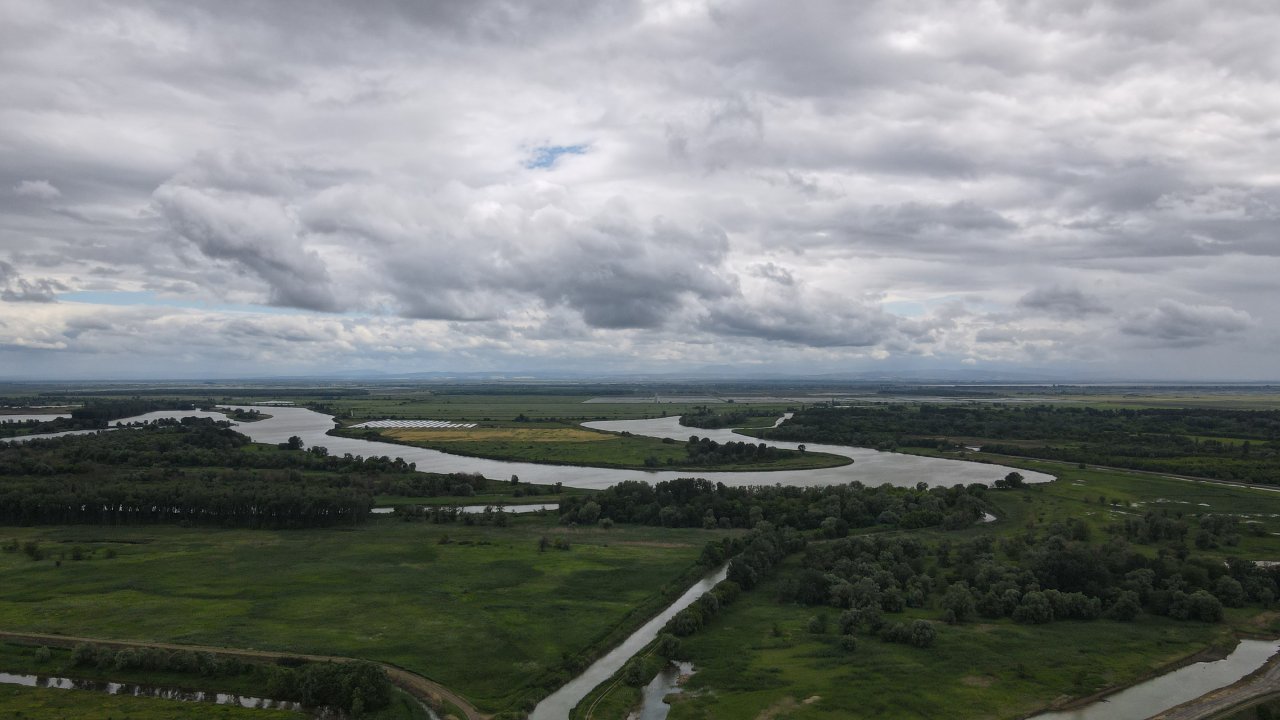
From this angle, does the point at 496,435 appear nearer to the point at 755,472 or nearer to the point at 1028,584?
the point at 755,472

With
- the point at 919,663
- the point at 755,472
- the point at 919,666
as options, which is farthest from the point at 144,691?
the point at 755,472

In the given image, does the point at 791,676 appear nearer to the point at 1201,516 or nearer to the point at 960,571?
the point at 960,571

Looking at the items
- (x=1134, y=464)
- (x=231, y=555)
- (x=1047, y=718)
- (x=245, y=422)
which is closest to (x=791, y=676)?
(x=1047, y=718)

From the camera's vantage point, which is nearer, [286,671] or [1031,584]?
[286,671]

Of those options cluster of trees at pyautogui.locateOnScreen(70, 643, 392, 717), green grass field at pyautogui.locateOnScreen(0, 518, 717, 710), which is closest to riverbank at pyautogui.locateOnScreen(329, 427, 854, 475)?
green grass field at pyautogui.locateOnScreen(0, 518, 717, 710)

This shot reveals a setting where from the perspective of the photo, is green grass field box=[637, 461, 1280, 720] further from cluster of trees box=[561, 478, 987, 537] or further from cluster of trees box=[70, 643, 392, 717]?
cluster of trees box=[561, 478, 987, 537]
